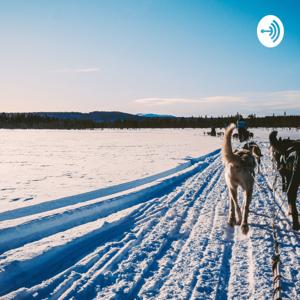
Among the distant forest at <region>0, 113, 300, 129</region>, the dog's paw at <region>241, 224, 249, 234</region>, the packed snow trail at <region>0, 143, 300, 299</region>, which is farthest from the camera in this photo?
the distant forest at <region>0, 113, 300, 129</region>

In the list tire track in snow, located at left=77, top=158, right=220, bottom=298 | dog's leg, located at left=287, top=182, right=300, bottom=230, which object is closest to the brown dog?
dog's leg, located at left=287, top=182, right=300, bottom=230

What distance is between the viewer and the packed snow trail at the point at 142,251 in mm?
3072

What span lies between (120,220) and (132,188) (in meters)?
3.02

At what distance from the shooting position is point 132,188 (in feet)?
27.8

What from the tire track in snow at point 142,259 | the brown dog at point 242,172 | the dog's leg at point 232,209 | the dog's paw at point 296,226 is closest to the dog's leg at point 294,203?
the dog's paw at point 296,226

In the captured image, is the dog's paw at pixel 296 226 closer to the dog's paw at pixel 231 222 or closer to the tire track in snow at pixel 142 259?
the dog's paw at pixel 231 222

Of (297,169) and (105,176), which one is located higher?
(297,169)

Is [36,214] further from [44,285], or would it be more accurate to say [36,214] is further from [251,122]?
[251,122]

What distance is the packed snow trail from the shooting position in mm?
3072

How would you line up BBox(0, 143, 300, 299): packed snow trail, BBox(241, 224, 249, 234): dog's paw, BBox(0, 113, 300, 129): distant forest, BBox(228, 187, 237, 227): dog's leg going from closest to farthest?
BBox(0, 143, 300, 299): packed snow trail, BBox(241, 224, 249, 234): dog's paw, BBox(228, 187, 237, 227): dog's leg, BBox(0, 113, 300, 129): distant forest

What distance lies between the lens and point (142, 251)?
159 inches

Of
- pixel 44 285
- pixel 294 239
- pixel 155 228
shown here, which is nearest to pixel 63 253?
pixel 44 285

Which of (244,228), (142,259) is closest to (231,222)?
(244,228)

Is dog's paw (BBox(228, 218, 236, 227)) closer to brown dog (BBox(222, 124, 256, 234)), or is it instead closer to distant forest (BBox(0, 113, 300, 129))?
brown dog (BBox(222, 124, 256, 234))
